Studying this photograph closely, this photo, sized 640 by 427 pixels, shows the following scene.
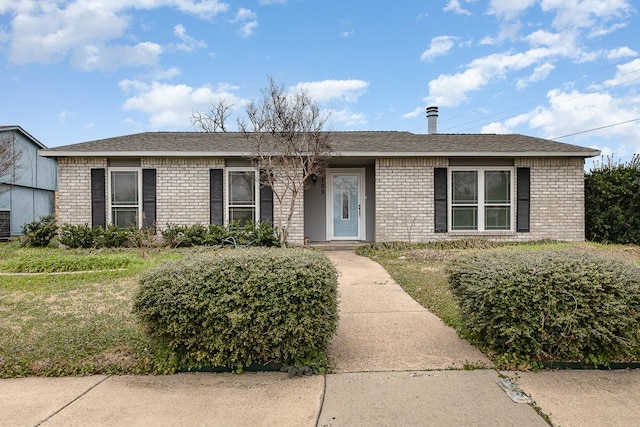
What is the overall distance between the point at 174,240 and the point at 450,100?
14.5 metres

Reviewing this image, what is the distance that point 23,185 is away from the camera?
59.4ft

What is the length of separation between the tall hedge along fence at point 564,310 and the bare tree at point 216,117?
25.9m

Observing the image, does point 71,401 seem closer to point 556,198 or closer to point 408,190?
point 408,190

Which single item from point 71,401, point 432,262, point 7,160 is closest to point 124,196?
point 7,160

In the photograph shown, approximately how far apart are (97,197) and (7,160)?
5.79 m

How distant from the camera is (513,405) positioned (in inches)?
107

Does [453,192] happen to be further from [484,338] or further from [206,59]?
[206,59]

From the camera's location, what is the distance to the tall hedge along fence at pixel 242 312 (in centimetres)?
315

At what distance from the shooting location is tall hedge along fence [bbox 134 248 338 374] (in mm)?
3150

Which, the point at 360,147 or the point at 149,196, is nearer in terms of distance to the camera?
the point at 149,196

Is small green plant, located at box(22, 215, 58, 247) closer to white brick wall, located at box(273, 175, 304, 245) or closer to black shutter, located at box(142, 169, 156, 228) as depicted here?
black shutter, located at box(142, 169, 156, 228)

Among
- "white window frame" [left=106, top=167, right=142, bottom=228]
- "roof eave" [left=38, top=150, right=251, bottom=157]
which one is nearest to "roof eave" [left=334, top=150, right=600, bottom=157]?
"roof eave" [left=38, top=150, right=251, bottom=157]

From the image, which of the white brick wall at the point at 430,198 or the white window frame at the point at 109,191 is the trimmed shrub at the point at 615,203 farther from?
the white window frame at the point at 109,191

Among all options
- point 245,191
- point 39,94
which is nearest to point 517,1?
point 245,191
